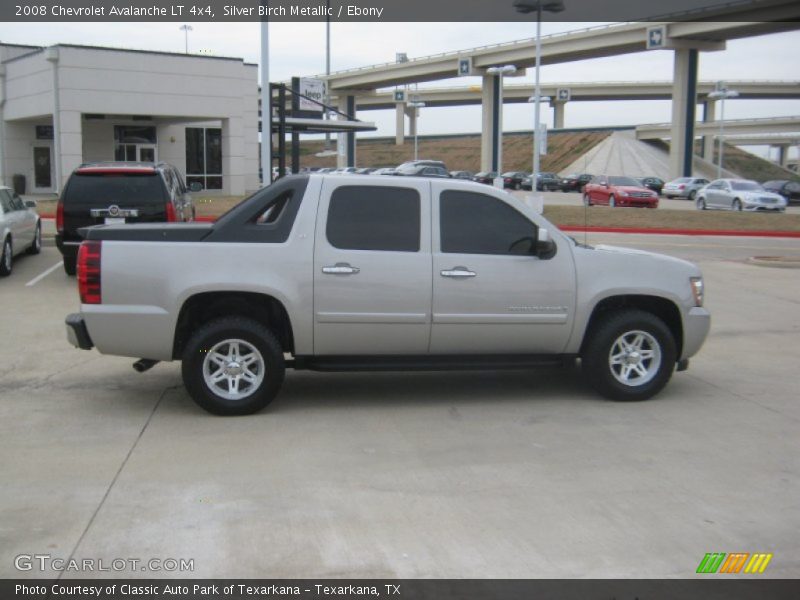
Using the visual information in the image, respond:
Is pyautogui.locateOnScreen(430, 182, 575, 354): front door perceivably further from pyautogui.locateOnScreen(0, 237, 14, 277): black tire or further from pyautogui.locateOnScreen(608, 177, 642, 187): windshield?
pyautogui.locateOnScreen(608, 177, 642, 187): windshield

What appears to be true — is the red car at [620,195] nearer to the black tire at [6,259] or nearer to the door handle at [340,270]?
the black tire at [6,259]

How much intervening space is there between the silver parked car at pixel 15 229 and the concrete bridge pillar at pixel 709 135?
322ft

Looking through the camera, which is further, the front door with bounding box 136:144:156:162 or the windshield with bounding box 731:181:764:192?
the front door with bounding box 136:144:156:162

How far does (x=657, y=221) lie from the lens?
29922mm

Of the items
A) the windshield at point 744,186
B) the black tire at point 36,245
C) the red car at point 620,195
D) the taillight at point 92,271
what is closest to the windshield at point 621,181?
the red car at point 620,195

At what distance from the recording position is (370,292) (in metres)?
7.15

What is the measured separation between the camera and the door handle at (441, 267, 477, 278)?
23.8ft

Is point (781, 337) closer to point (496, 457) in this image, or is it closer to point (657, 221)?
point (496, 457)

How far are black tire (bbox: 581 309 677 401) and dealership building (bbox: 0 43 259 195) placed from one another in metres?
27.4

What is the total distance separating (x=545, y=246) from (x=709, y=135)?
104 m

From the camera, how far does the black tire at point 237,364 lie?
6.97 m

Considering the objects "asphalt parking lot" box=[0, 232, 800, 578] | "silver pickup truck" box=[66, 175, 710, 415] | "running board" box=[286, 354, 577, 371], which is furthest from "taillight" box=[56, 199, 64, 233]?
"running board" box=[286, 354, 577, 371]
